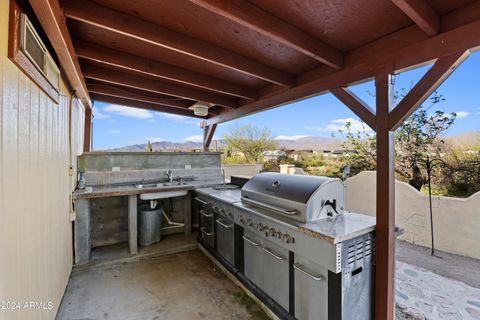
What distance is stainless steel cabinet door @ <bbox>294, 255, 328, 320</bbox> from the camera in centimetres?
180

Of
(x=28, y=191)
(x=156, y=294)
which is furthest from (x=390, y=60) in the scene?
(x=156, y=294)

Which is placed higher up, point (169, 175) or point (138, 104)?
point (138, 104)

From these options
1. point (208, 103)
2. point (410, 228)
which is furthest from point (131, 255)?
point (410, 228)

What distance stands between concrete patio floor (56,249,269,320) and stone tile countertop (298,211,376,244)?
1.14 meters

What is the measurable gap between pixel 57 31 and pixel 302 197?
2237mm

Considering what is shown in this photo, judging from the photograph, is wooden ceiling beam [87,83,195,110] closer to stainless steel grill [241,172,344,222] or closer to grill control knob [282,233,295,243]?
stainless steel grill [241,172,344,222]

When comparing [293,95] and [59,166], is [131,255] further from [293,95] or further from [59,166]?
[293,95]

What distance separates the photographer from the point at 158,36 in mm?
2082

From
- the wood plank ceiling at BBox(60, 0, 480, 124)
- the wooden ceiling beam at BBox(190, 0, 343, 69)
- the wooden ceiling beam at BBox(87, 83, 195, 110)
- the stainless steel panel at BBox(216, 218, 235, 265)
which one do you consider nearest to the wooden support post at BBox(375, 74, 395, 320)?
the wood plank ceiling at BBox(60, 0, 480, 124)

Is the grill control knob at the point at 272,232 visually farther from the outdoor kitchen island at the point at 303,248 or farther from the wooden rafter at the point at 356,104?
the wooden rafter at the point at 356,104

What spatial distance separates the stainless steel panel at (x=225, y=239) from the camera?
2.96 m

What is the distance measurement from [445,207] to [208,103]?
4.61 m

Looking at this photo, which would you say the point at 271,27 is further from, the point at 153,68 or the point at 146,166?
the point at 146,166

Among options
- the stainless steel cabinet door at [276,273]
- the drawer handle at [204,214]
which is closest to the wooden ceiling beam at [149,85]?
the drawer handle at [204,214]
